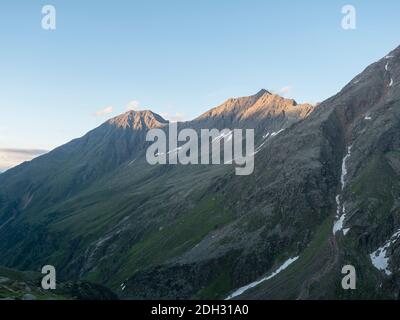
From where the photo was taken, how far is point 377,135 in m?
182

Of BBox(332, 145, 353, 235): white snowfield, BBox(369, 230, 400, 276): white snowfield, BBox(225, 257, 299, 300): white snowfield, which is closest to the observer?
BBox(369, 230, 400, 276): white snowfield

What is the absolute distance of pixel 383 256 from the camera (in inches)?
4820

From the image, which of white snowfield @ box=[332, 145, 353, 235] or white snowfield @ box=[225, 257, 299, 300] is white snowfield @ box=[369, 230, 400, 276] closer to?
white snowfield @ box=[332, 145, 353, 235]

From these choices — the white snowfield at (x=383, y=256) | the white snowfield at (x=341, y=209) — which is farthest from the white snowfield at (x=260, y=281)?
the white snowfield at (x=383, y=256)

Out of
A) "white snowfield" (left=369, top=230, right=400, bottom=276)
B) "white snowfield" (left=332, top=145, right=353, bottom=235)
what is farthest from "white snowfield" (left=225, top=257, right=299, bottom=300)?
"white snowfield" (left=369, top=230, right=400, bottom=276)

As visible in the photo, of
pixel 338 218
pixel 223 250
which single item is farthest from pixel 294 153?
pixel 223 250

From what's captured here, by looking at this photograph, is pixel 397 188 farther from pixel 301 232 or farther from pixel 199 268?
pixel 199 268

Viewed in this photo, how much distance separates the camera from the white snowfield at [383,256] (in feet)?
382

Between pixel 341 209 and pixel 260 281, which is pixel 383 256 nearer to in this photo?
pixel 341 209

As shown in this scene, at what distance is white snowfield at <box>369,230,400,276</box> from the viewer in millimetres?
116506

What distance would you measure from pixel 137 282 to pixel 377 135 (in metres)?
115

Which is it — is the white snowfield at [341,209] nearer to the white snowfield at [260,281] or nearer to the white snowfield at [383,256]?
the white snowfield at [383,256]

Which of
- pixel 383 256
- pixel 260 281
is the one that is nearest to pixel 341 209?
pixel 383 256
